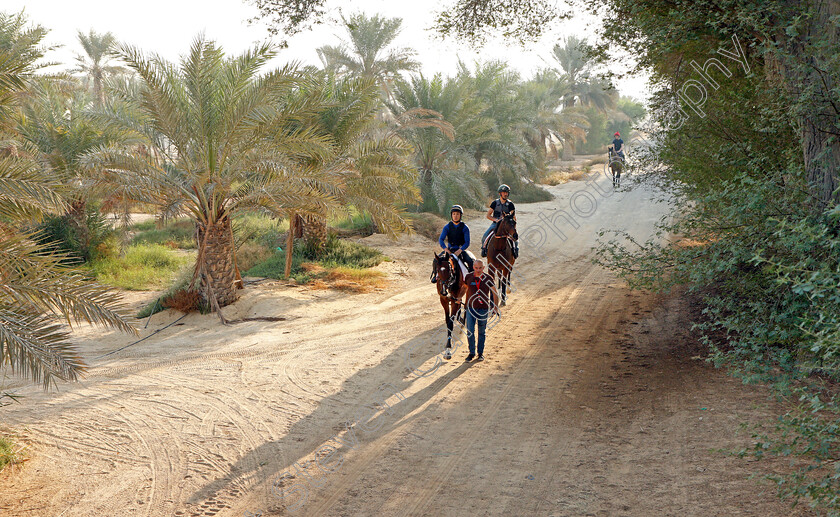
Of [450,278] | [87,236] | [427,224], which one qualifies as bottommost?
[450,278]

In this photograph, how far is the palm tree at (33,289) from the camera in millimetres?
5070

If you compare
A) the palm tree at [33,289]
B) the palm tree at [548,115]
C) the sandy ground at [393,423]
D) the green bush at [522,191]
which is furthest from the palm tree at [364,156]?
the palm tree at [548,115]

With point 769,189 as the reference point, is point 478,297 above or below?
below

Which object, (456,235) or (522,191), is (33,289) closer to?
(456,235)

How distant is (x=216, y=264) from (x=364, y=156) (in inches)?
189

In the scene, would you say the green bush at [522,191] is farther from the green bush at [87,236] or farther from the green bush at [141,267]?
the green bush at [87,236]

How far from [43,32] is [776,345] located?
1414 centimetres

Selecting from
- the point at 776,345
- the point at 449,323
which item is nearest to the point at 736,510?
the point at 776,345

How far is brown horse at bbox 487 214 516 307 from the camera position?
1087cm

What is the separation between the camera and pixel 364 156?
14.9 meters

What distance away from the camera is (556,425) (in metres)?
6.65

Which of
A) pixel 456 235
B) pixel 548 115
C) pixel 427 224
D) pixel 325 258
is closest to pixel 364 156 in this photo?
pixel 325 258

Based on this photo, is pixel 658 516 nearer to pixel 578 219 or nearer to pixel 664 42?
pixel 664 42

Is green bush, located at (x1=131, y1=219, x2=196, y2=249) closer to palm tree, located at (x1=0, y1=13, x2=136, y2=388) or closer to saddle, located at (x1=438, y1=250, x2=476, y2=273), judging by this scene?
saddle, located at (x1=438, y1=250, x2=476, y2=273)
